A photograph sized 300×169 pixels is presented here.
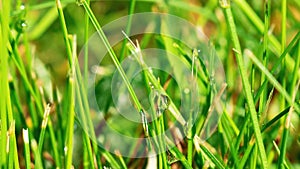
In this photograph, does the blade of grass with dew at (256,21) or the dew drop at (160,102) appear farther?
the blade of grass with dew at (256,21)

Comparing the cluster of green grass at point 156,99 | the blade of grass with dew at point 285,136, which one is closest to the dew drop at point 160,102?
the cluster of green grass at point 156,99

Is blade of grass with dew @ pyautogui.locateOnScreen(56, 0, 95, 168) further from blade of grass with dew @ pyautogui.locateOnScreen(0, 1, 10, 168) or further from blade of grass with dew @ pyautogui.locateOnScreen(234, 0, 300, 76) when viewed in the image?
blade of grass with dew @ pyautogui.locateOnScreen(234, 0, 300, 76)

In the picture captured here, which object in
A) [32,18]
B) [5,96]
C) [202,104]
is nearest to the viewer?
[5,96]

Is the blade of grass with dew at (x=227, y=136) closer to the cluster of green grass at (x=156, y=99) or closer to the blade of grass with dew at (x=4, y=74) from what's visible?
the cluster of green grass at (x=156, y=99)

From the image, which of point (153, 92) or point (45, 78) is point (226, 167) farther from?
point (45, 78)

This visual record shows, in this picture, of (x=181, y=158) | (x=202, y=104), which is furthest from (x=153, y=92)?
(x=202, y=104)

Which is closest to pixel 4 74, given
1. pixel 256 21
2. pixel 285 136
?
pixel 285 136

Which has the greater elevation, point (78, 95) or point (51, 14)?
point (51, 14)

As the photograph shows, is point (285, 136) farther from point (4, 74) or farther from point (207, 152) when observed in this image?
point (4, 74)

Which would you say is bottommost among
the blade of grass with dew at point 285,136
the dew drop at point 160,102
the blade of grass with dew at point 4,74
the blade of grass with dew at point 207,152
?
the blade of grass with dew at point 285,136
